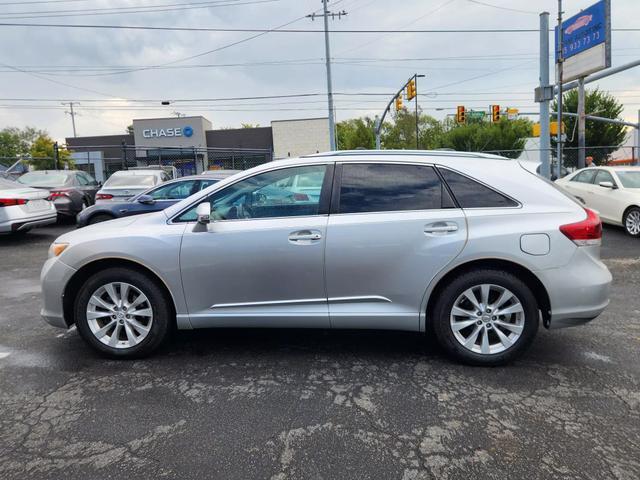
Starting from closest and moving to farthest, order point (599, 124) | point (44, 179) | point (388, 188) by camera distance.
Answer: point (388, 188) → point (44, 179) → point (599, 124)

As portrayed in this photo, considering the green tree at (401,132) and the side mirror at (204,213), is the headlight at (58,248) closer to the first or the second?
the side mirror at (204,213)

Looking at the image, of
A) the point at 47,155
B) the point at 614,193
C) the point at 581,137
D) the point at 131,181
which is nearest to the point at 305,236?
the point at 614,193

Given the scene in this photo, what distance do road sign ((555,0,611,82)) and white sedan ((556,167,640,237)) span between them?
11.9 meters

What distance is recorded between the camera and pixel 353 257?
368cm

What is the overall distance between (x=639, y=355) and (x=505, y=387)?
1.42 m

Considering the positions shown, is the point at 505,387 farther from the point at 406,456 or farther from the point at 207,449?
the point at 207,449

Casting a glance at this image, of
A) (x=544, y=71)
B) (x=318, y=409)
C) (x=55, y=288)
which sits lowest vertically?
(x=318, y=409)

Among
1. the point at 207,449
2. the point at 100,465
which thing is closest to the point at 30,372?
the point at 100,465

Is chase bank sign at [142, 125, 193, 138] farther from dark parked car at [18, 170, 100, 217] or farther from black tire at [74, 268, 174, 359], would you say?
black tire at [74, 268, 174, 359]

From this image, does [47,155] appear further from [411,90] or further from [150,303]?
[150,303]

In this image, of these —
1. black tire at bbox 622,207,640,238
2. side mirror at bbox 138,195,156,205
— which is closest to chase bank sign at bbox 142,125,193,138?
side mirror at bbox 138,195,156,205

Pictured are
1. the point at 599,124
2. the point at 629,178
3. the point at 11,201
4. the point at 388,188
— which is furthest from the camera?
the point at 599,124

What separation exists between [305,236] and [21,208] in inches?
338

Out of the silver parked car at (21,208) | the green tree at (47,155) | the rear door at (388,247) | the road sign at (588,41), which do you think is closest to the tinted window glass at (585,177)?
the rear door at (388,247)
